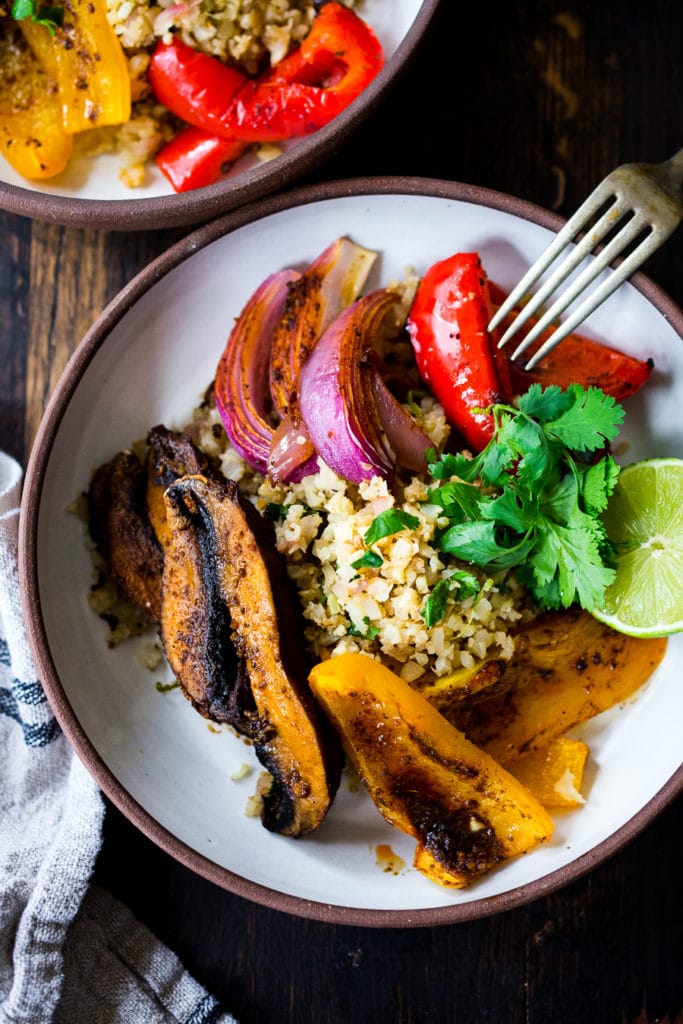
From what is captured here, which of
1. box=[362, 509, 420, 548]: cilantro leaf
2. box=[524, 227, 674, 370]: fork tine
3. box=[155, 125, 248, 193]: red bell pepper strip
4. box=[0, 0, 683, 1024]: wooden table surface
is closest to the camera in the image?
box=[362, 509, 420, 548]: cilantro leaf

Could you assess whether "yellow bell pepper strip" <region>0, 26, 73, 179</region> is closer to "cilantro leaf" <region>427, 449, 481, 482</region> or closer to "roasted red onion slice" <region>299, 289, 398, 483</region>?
"roasted red onion slice" <region>299, 289, 398, 483</region>

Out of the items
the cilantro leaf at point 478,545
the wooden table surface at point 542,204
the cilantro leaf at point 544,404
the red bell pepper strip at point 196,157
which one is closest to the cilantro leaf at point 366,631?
the cilantro leaf at point 478,545

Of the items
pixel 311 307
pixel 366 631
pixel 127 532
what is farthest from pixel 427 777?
pixel 311 307

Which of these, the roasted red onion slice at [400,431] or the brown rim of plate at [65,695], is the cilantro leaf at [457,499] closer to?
the roasted red onion slice at [400,431]

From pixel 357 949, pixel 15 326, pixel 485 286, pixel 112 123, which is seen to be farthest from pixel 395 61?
pixel 357 949

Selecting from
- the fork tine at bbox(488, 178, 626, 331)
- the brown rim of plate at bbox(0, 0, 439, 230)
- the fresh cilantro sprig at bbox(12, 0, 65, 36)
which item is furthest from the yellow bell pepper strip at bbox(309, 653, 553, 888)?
the fresh cilantro sprig at bbox(12, 0, 65, 36)

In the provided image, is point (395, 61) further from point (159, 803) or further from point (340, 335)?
point (159, 803)

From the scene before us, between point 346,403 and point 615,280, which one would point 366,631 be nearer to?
point 346,403
